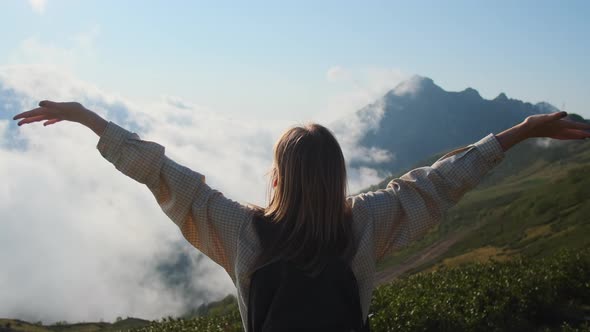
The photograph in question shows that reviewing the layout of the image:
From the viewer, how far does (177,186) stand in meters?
4.13

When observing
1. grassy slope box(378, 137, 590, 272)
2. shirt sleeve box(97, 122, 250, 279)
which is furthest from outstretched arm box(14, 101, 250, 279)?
grassy slope box(378, 137, 590, 272)

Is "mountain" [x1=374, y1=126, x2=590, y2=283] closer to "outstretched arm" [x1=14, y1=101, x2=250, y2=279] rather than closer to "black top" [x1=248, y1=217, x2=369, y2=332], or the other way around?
"outstretched arm" [x1=14, y1=101, x2=250, y2=279]

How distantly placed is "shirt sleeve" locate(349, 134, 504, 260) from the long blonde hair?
0.49 metres

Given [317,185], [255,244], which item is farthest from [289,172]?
[255,244]

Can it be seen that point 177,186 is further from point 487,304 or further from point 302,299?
point 487,304

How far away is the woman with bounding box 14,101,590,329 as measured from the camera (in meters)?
3.81

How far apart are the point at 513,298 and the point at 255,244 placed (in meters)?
7.91

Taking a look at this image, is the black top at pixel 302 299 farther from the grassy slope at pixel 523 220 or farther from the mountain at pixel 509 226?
the mountain at pixel 509 226

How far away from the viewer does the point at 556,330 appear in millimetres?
9609

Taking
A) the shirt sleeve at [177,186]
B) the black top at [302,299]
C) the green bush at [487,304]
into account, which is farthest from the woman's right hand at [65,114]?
the green bush at [487,304]

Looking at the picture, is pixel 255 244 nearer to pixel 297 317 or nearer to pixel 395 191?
pixel 297 317

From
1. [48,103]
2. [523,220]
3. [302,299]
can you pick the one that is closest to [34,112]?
[48,103]

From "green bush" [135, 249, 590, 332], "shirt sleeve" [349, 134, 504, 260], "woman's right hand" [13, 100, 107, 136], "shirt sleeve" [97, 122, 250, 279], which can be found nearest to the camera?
"shirt sleeve" [97, 122, 250, 279]

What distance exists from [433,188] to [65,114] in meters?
2.92
